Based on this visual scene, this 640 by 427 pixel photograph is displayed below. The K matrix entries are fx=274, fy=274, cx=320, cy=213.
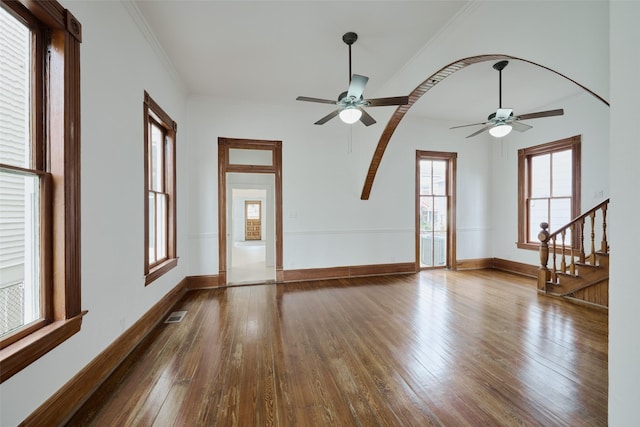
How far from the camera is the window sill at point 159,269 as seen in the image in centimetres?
302

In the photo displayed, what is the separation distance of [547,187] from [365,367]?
5.67 meters

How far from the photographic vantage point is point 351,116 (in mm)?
3381

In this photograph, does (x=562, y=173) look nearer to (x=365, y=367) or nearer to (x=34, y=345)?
(x=365, y=367)

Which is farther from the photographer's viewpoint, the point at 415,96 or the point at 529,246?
the point at 529,246

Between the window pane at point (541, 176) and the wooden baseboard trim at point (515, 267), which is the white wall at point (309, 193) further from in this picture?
the window pane at point (541, 176)

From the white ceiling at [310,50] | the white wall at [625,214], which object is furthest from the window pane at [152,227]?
the white wall at [625,214]

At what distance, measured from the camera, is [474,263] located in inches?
254

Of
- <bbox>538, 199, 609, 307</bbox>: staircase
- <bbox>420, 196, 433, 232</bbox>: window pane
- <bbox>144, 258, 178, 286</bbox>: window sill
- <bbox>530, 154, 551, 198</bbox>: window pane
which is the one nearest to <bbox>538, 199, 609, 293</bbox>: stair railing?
<bbox>538, 199, 609, 307</bbox>: staircase

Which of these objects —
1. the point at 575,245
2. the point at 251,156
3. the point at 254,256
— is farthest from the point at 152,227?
the point at 575,245

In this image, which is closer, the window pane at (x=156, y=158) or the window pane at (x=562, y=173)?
the window pane at (x=156, y=158)

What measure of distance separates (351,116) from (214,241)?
3238mm

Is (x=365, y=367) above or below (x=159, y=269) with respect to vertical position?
below

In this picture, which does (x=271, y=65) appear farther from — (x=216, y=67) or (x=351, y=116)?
(x=351, y=116)

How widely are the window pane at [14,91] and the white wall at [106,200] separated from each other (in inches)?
12.6
